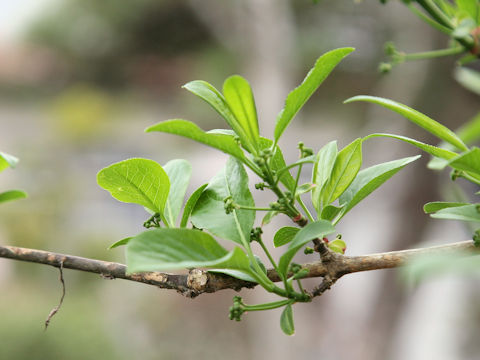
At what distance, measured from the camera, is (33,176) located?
363 cm

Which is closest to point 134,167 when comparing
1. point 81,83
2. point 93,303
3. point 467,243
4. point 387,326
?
point 467,243

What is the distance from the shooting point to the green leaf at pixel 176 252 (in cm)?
22

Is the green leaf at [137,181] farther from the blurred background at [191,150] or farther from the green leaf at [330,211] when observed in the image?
the blurred background at [191,150]

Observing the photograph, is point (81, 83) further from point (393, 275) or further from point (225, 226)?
point (225, 226)

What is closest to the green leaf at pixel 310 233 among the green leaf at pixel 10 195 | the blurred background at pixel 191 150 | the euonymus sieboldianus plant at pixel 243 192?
the euonymus sieboldianus plant at pixel 243 192

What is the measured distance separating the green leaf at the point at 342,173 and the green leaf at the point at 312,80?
52 mm

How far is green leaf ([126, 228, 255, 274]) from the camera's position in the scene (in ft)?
0.71

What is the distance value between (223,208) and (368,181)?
85mm

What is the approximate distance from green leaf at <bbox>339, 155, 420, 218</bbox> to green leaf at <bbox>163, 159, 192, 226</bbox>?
103 mm

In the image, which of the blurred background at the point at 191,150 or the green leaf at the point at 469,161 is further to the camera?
the blurred background at the point at 191,150

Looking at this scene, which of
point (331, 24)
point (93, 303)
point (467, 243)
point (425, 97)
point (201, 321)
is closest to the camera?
point (467, 243)

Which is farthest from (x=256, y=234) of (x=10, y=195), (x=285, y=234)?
(x=10, y=195)

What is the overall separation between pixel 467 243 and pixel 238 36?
286 centimetres

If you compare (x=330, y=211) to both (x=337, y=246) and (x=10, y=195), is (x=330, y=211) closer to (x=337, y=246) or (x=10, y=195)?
(x=337, y=246)
